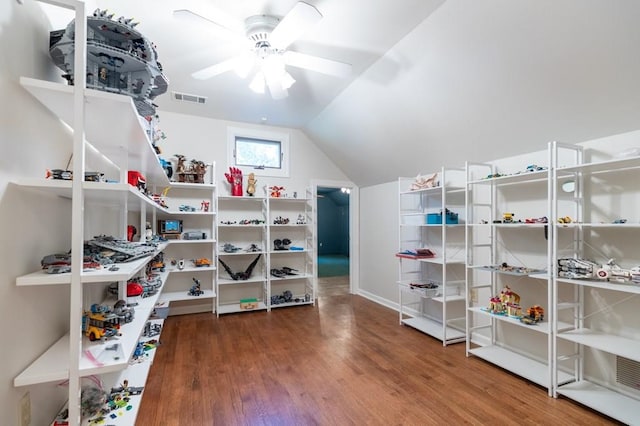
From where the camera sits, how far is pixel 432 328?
354 cm

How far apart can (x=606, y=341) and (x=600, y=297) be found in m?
0.36

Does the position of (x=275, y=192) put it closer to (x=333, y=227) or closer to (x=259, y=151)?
(x=259, y=151)

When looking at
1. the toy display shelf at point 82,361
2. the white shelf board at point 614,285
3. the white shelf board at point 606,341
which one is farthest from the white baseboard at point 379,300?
the toy display shelf at point 82,361

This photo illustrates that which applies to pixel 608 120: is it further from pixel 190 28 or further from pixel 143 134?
pixel 190 28

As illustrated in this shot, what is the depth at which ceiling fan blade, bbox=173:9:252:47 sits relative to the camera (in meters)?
1.81

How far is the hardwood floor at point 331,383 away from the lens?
2.02 metres

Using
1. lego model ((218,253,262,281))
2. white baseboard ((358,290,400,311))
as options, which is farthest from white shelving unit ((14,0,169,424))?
white baseboard ((358,290,400,311))

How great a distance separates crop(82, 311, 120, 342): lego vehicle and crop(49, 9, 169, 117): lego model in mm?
1087

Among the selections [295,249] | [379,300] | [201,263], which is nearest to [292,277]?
[295,249]

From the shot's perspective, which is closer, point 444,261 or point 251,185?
point 444,261

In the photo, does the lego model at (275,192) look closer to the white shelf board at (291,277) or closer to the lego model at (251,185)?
the lego model at (251,185)

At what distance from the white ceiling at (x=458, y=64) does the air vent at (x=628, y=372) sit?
168cm

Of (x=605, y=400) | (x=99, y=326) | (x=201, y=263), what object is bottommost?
(x=605, y=400)

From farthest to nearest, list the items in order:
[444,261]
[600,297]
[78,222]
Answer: [444,261] → [600,297] → [78,222]
